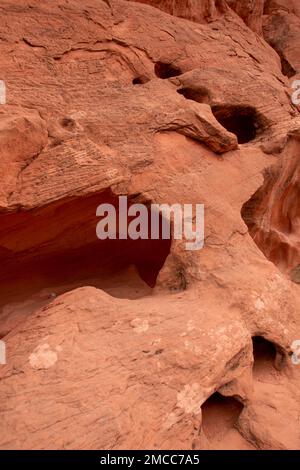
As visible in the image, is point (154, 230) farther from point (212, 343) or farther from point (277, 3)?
point (277, 3)

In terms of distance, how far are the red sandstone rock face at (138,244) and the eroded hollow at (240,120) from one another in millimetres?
19

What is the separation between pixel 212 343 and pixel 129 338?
50cm

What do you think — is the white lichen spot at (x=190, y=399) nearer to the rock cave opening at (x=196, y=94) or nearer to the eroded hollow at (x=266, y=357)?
the eroded hollow at (x=266, y=357)

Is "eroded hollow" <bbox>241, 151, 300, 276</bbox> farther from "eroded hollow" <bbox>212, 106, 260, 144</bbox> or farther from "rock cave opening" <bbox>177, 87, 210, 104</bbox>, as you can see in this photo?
"rock cave opening" <bbox>177, 87, 210, 104</bbox>

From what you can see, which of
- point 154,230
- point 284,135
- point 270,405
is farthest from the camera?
point 284,135

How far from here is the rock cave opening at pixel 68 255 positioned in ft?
10.7

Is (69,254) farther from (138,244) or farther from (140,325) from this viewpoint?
(140,325)

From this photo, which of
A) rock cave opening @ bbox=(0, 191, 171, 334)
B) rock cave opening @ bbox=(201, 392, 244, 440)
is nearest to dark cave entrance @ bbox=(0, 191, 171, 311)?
rock cave opening @ bbox=(0, 191, 171, 334)

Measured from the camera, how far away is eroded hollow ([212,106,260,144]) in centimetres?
445

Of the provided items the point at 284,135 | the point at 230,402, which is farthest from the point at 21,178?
the point at 284,135

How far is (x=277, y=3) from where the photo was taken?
22.5 ft

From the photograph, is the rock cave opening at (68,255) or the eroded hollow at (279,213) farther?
the eroded hollow at (279,213)

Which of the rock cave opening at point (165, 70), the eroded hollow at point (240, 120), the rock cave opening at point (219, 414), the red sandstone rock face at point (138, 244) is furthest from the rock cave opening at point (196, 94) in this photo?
the rock cave opening at point (219, 414)
